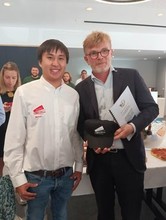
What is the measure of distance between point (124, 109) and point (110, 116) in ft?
0.33

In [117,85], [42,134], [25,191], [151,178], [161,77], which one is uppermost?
[161,77]

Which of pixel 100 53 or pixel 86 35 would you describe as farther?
pixel 86 35

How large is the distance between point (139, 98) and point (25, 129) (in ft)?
2.06

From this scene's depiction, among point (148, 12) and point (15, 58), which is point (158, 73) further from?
point (15, 58)

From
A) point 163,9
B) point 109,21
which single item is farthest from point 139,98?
point 109,21

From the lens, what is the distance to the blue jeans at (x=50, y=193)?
44.5 inches

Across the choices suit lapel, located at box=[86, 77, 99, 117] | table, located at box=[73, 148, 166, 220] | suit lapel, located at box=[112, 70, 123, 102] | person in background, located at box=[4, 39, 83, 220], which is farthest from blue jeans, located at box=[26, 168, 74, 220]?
suit lapel, located at box=[112, 70, 123, 102]

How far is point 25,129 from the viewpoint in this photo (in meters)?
1.10

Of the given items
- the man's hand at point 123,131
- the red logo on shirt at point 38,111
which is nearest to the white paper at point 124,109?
the man's hand at point 123,131

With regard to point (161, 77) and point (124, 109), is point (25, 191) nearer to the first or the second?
point (124, 109)

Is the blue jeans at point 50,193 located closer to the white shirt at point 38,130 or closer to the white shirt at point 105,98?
the white shirt at point 38,130

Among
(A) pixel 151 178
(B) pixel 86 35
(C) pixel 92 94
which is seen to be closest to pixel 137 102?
(C) pixel 92 94

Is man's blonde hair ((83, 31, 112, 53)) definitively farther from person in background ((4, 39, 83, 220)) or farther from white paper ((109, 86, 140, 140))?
white paper ((109, 86, 140, 140))

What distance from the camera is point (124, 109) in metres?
1.17
